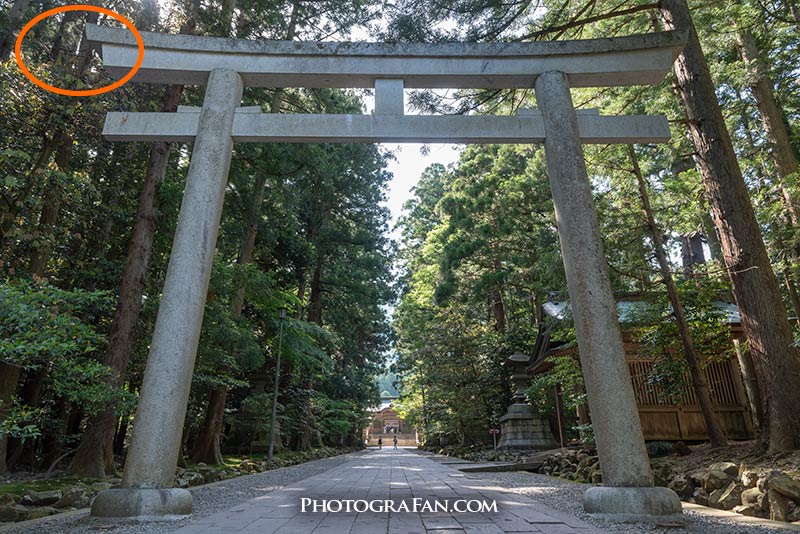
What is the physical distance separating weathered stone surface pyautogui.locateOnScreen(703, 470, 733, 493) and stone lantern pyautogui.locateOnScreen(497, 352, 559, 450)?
7742mm

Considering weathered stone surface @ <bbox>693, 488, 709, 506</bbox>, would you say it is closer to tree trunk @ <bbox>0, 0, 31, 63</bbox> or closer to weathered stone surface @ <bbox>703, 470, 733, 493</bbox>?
weathered stone surface @ <bbox>703, 470, 733, 493</bbox>

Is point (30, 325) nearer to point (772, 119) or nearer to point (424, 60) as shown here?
point (424, 60)

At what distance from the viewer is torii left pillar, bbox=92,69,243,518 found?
372 cm

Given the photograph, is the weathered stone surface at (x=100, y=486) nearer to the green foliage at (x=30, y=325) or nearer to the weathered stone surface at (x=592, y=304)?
the green foliage at (x=30, y=325)

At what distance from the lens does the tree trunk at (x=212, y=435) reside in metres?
10.7

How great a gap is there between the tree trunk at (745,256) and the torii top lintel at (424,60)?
1.32 m

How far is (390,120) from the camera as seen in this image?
4949 millimetres

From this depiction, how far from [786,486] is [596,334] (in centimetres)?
191

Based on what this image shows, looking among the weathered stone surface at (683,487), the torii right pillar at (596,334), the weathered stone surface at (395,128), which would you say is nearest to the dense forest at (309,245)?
the weathered stone surface at (683,487)

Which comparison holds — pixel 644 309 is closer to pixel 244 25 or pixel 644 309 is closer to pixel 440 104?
pixel 440 104

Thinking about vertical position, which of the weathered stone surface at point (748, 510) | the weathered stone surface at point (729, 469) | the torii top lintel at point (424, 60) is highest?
the torii top lintel at point (424, 60)

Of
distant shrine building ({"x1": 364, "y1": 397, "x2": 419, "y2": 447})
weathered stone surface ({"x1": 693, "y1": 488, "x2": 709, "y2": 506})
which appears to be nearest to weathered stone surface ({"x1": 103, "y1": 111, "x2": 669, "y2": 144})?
weathered stone surface ({"x1": 693, "y1": 488, "x2": 709, "y2": 506})

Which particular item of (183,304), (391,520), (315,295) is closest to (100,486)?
(183,304)

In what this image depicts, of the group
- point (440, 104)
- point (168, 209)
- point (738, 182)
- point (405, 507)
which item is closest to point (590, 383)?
point (405, 507)
